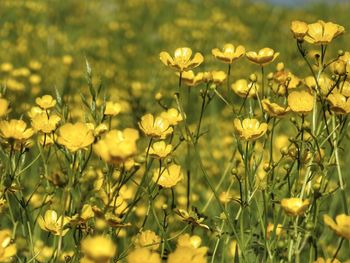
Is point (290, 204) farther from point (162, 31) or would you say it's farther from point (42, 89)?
point (162, 31)

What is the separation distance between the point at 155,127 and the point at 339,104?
1.57 ft

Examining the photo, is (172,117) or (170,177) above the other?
(172,117)

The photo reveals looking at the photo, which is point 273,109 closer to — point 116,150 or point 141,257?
point 116,150

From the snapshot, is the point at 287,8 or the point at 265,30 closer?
the point at 265,30

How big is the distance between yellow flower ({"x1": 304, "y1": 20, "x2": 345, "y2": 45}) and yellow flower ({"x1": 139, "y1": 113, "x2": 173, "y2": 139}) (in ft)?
1.52

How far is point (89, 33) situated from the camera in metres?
6.29

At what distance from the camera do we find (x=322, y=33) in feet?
5.47

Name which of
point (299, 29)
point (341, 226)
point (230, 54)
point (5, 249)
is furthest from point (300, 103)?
point (5, 249)

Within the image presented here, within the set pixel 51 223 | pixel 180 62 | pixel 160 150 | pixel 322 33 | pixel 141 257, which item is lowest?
pixel 51 223

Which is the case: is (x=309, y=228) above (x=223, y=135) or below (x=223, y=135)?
above

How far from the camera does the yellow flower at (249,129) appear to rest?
1567mm

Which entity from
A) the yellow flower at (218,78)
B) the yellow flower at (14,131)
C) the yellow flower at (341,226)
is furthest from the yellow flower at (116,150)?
the yellow flower at (218,78)

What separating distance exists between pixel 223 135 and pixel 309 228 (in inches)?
113

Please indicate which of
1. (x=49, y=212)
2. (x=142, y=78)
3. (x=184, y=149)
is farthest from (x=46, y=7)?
(x=49, y=212)
